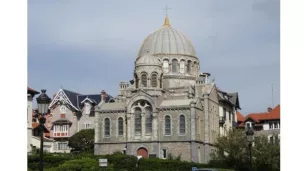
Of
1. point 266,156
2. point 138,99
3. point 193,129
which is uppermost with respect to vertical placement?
point 138,99

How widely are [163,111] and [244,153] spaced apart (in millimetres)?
8874

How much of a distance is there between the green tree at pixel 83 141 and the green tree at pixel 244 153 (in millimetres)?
16638

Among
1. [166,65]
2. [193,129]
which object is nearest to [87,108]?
[166,65]

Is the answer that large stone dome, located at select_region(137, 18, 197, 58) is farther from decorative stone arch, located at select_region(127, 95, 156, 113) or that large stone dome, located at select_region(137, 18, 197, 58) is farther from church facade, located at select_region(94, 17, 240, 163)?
decorative stone arch, located at select_region(127, 95, 156, 113)

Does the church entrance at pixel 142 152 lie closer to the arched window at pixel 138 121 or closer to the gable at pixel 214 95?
the arched window at pixel 138 121

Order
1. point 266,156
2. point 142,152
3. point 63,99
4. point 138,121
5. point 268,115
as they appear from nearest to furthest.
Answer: point 266,156 < point 142,152 < point 138,121 < point 268,115 < point 63,99

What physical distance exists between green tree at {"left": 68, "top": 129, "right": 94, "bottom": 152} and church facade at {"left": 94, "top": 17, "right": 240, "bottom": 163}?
7.26 meters

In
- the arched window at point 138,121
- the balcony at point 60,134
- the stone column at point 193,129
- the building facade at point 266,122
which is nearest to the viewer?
the stone column at point 193,129

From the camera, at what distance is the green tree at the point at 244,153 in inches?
1704

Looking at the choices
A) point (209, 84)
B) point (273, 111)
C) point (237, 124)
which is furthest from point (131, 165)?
point (237, 124)

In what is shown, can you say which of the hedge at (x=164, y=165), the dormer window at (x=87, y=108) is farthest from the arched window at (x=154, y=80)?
the dormer window at (x=87, y=108)

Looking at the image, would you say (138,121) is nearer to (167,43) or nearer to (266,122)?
(167,43)

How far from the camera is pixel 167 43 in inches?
2381
